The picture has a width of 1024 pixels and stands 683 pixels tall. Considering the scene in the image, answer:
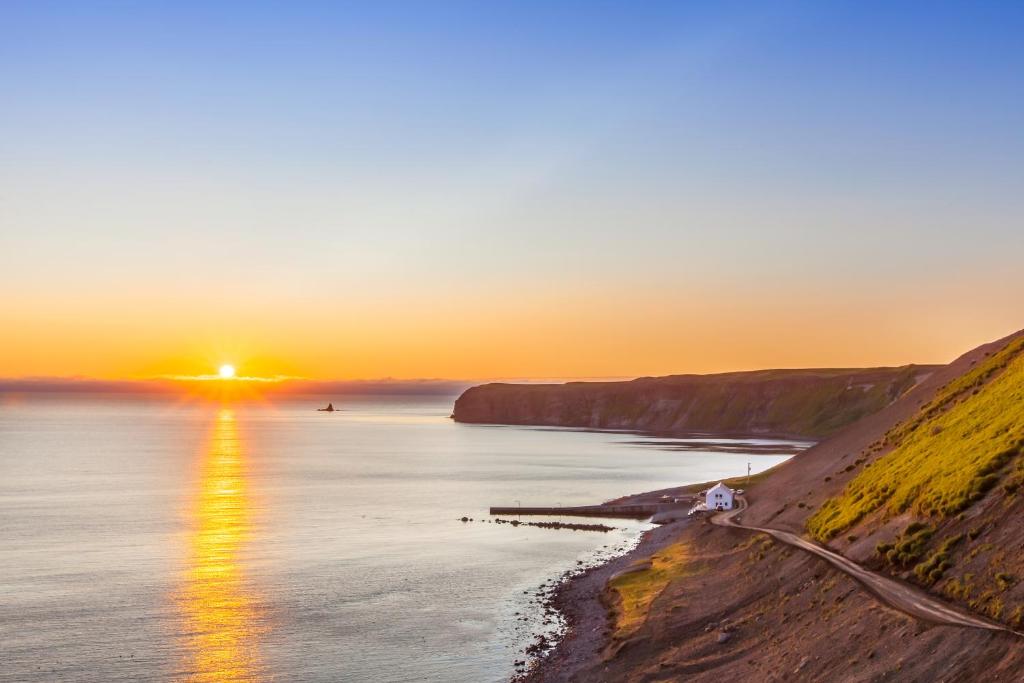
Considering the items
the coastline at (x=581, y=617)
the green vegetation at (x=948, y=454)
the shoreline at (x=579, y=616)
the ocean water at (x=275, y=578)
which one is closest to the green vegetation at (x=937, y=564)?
the green vegetation at (x=948, y=454)

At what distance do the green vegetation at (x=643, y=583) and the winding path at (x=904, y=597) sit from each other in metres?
10.7

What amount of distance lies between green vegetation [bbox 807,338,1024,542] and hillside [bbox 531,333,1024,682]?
0.54 feet

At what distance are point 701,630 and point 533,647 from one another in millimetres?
10312

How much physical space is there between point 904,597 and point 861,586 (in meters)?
3.61

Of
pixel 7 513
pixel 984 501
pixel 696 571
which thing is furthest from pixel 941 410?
pixel 7 513

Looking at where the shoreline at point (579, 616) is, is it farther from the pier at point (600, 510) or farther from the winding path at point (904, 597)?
the pier at point (600, 510)

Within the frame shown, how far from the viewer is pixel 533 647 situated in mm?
54938

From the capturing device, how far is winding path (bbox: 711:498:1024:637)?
36403 mm

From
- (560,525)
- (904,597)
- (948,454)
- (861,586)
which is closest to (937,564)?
(904,597)

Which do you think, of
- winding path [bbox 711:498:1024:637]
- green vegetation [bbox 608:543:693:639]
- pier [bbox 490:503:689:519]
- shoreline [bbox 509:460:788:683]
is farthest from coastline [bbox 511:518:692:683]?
pier [bbox 490:503:689:519]

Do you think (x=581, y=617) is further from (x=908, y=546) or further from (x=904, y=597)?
(x=904, y=597)

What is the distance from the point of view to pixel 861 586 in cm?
4541

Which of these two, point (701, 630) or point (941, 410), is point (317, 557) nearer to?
point (701, 630)

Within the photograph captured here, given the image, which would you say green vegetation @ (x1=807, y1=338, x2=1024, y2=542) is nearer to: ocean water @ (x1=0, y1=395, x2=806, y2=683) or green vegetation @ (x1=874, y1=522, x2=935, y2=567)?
green vegetation @ (x1=874, y1=522, x2=935, y2=567)
